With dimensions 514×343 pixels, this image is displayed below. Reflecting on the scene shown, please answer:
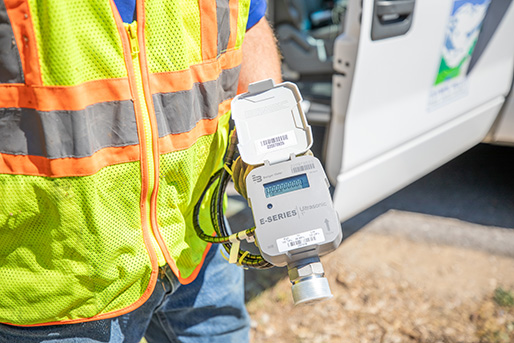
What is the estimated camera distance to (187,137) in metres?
0.86

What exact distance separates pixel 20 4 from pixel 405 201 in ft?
9.25

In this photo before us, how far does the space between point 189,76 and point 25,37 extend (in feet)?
0.89

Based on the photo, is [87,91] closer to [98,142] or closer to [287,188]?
[98,142]

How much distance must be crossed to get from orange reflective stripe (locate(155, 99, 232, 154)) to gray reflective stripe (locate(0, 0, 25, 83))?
249 mm

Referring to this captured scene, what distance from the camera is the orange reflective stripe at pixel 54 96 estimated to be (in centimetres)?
69

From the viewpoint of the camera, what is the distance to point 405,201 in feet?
10.1

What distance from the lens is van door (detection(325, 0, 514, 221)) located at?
173cm

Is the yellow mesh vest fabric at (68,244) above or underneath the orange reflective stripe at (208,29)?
underneath

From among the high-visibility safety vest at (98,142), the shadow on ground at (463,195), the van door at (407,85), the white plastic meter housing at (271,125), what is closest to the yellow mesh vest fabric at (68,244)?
the high-visibility safety vest at (98,142)

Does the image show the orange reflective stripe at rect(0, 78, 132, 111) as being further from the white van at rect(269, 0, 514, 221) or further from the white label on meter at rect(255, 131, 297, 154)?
the white van at rect(269, 0, 514, 221)

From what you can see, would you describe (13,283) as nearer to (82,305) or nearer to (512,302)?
(82,305)

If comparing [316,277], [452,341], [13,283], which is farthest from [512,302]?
[13,283]

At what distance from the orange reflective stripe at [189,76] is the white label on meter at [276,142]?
0.53 feet

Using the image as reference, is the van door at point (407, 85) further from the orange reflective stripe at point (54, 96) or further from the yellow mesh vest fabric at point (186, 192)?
the orange reflective stripe at point (54, 96)
